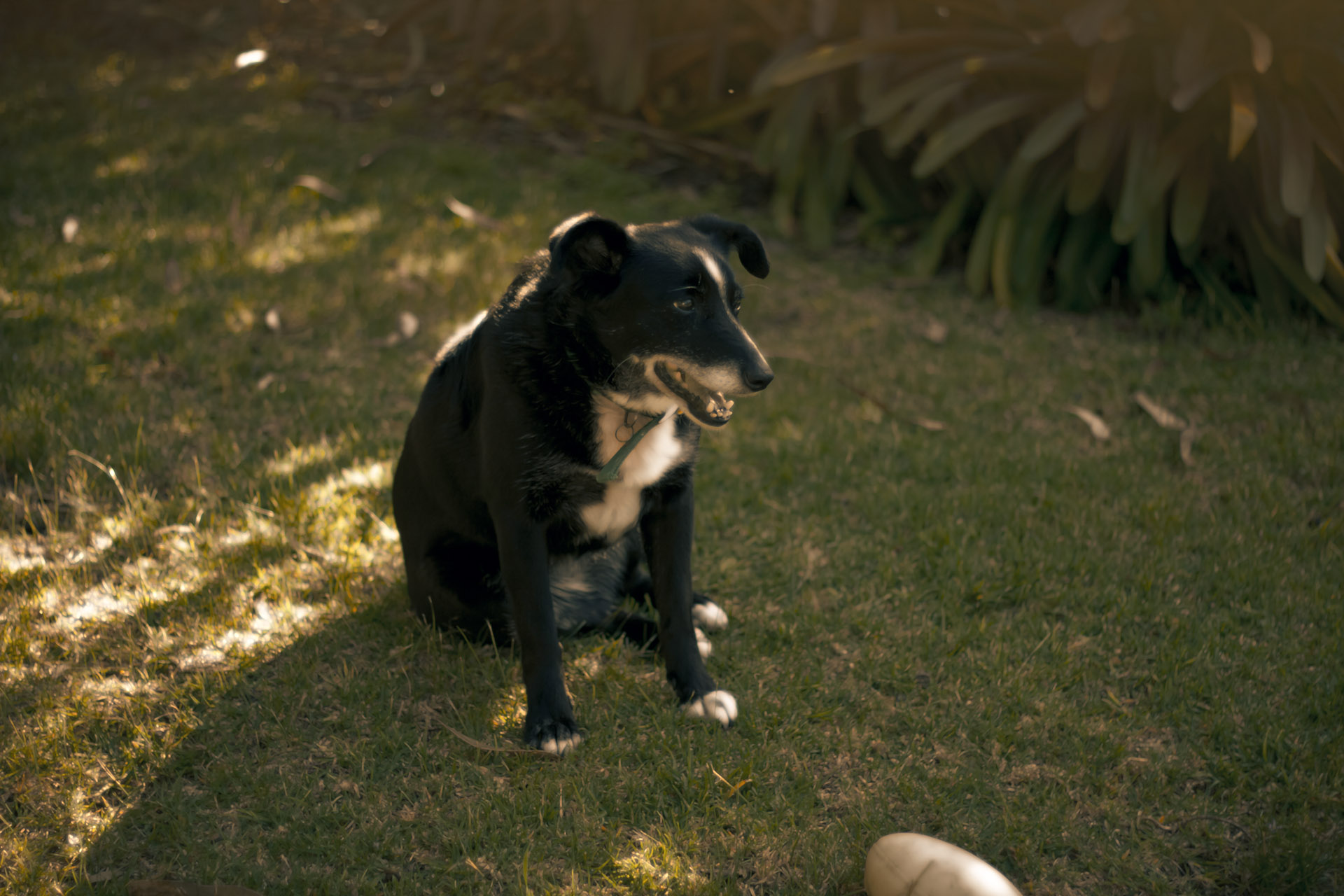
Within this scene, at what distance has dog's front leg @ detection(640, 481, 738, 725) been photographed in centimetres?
266

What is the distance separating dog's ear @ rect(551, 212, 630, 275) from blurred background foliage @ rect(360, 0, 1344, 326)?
3345 millimetres

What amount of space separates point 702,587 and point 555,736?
0.95 m

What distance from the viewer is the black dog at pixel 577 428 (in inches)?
94.7

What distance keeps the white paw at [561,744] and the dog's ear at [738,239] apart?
1.42 m

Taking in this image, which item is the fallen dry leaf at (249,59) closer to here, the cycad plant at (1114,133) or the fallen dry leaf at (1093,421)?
the cycad plant at (1114,133)

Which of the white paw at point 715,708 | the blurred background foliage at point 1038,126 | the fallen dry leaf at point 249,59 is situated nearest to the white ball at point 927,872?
the white paw at point 715,708

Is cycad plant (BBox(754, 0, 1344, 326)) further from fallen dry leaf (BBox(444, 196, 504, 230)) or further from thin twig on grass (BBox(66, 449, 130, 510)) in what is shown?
thin twig on grass (BBox(66, 449, 130, 510))

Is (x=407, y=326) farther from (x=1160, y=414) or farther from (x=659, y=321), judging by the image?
(x=1160, y=414)

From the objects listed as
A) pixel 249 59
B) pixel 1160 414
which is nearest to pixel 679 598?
pixel 1160 414

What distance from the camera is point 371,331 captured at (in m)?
4.86

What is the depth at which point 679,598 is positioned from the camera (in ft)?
8.87

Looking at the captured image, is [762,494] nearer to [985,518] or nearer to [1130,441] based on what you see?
[985,518]

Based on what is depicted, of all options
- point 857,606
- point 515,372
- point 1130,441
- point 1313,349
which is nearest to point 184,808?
point 515,372

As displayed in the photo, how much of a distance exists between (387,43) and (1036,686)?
295 inches
